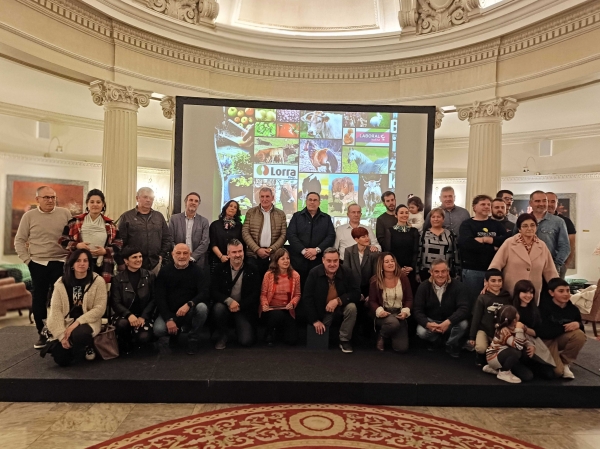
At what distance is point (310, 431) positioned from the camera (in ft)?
9.83

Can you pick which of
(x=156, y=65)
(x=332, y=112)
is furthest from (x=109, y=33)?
(x=332, y=112)

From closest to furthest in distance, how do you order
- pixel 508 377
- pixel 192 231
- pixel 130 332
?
1. pixel 508 377
2. pixel 130 332
3. pixel 192 231

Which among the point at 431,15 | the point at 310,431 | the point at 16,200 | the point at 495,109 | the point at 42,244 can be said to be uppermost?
the point at 431,15

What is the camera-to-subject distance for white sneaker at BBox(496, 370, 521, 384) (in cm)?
357

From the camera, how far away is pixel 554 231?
177 inches

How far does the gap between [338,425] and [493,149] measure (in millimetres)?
6559

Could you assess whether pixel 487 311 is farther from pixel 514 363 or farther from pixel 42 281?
pixel 42 281

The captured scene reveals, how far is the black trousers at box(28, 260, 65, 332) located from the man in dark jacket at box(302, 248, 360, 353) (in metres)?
2.48

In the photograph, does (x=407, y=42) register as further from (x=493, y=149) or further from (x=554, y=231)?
(x=554, y=231)

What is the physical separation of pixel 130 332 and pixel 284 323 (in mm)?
1493

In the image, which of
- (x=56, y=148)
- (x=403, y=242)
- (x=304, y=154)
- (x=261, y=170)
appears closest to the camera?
(x=403, y=242)

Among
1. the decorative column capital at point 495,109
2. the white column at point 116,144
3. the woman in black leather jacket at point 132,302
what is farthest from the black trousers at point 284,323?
the decorative column capital at point 495,109

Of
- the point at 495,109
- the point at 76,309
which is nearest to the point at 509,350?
the point at 76,309

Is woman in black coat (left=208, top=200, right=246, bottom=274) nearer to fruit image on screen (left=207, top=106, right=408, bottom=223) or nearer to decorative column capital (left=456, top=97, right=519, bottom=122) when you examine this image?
fruit image on screen (left=207, top=106, right=408, bottom=223)
